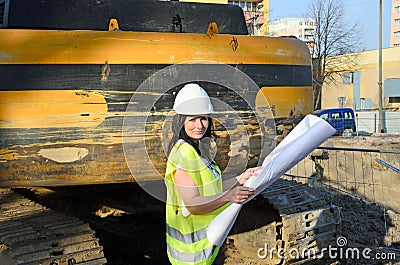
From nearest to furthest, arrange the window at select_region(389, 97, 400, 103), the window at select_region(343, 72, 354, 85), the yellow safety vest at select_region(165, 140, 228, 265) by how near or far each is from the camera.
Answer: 1. the yellow safety vest at select_region(165, 140, 228, 265)
2. the window at select_region(389, 97, 400, 103)
3. the window at select_region(343, 72, 354, 85)

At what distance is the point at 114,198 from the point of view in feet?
15.0

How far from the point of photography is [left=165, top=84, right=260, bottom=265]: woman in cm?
260

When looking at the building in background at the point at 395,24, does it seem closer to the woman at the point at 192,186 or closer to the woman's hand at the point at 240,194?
the woman at the point at 192,186

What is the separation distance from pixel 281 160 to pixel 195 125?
0.46 metres

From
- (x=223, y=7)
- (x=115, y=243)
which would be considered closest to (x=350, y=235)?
(x=115, y=243)

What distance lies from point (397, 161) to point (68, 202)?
8.59 m

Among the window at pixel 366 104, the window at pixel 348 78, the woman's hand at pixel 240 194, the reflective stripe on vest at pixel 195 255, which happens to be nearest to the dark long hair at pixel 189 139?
the woman's hand at pixel 240 194

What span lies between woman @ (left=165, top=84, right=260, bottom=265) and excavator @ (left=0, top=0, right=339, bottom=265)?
0.31 meters

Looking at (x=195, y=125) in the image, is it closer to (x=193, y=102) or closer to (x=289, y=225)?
(x=193, y=102)

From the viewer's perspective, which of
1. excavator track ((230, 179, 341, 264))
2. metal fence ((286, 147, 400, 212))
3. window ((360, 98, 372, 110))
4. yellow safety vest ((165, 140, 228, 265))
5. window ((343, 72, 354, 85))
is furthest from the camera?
window ((343, 72, 354, 85))

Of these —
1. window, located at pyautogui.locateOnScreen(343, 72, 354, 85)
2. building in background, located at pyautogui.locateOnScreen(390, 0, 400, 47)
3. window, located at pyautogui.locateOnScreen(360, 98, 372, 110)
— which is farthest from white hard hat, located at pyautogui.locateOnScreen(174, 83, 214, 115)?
building in background, located at pyautogui.locateOnScreen(390, 0, 400, 47)

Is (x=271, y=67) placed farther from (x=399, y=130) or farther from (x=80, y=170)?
(x=399, y=130)

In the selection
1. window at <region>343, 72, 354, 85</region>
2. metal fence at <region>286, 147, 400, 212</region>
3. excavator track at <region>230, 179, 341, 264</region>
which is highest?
window at <region>343, 72, 354, 85</region>

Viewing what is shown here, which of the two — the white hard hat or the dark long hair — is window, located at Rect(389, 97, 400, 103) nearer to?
the dark long hair
